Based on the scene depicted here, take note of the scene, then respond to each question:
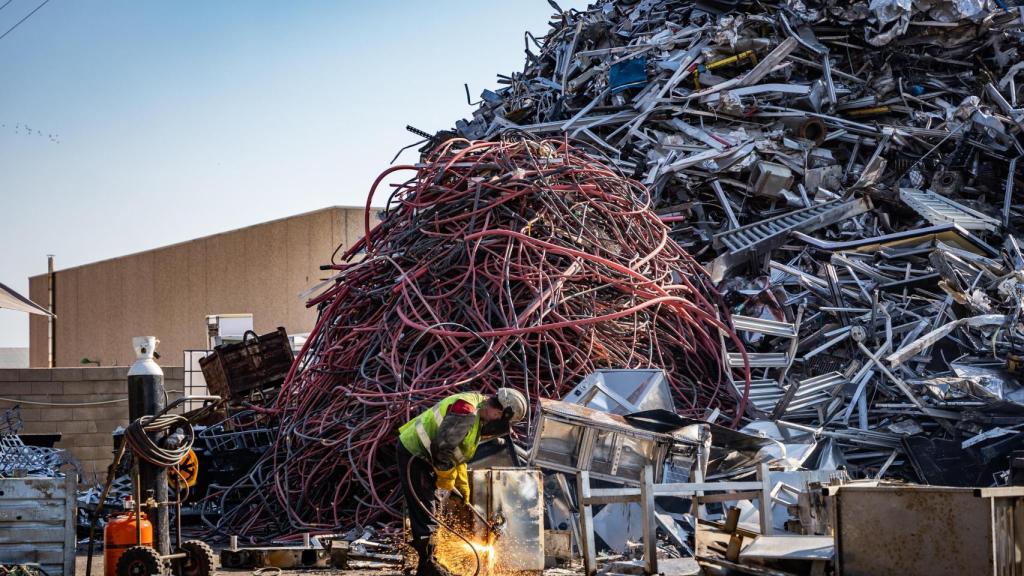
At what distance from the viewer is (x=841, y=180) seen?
1292 centimetres

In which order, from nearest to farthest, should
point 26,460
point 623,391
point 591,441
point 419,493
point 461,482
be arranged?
point 419,493 < point 461,482 < point 591,441 < point 623,391 < point 26,460

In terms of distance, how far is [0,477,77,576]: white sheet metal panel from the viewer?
6.45m

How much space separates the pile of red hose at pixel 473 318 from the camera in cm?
938

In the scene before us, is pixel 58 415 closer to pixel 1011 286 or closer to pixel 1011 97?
pixel 1011 286

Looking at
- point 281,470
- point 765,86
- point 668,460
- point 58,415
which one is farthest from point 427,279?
point 58,415

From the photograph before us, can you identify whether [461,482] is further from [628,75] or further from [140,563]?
[628,75]

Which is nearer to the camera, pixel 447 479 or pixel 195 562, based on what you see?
pixel 195 562

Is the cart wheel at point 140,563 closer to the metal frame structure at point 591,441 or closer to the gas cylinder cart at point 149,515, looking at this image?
the gas cylinder cart at point 149,515

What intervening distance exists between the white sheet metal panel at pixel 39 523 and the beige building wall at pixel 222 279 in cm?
1659

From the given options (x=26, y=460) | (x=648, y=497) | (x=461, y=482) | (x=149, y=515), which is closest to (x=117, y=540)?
(x=149, y=515)

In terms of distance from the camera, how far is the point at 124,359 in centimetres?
2356

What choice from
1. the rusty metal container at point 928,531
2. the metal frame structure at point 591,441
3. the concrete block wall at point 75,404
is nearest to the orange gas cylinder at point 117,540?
the metal frame structure at point 591,441

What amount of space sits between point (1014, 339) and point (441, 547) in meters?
6.19

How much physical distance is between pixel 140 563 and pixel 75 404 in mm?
8783
